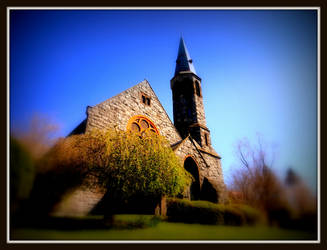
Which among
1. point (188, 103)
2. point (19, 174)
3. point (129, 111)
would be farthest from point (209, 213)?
point (188, 103)

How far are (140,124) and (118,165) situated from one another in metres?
6.45

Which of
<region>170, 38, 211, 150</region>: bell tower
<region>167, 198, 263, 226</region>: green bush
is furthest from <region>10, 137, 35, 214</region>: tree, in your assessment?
<region>170, 38, 211, 150</region>: bell tower

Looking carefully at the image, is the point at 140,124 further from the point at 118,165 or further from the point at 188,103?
the point at 188,103

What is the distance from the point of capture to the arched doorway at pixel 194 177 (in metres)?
11.2

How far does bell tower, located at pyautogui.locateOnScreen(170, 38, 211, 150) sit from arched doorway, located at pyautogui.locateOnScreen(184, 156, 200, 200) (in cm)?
578

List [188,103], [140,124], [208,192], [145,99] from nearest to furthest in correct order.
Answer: [208,192], [140,124], [145,99], [188,103]

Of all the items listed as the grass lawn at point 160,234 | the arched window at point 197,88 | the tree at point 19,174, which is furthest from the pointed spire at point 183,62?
the tree at point 19,174

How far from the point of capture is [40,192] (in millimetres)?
5273

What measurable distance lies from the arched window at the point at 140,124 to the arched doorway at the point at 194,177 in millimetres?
3634

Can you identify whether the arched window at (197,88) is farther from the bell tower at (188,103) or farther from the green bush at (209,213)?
the green bush at (209,213)

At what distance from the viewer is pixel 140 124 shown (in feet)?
45.5

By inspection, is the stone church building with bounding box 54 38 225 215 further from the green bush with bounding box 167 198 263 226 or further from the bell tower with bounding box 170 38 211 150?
the green bush with bounding box 167 198 263 226

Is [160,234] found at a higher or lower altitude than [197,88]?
lower

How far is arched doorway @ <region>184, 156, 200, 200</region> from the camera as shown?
1118cm
